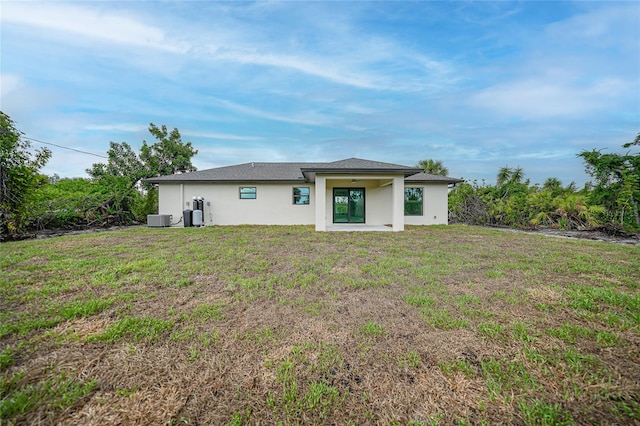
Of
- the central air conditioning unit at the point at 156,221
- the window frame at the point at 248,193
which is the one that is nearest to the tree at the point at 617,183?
the window frame at the point at 248,193

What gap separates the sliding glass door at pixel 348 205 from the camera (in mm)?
14109

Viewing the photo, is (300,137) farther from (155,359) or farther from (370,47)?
(155,359)

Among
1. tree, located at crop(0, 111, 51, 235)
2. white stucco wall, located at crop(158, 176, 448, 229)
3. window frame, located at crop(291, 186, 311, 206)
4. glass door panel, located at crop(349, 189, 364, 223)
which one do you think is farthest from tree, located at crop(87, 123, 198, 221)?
glass door panel, located at crop(349, 189, 364, 223)

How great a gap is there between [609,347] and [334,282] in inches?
132

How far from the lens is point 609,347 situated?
2.47m

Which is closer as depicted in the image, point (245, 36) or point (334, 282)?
point (334, 282)

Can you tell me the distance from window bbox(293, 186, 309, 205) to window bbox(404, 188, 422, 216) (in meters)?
5.68

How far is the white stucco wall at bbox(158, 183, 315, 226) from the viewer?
13.4 metres

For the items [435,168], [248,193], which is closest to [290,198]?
[248,193]

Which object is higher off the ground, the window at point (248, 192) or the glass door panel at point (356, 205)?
the window at point (248, 192)

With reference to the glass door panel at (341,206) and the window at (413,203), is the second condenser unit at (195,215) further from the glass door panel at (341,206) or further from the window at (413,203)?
the window at (413,203)

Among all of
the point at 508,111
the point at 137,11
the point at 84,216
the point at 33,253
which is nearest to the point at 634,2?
the point at 508,111

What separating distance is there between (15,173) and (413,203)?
17.1m

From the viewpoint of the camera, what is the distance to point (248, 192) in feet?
44.3
